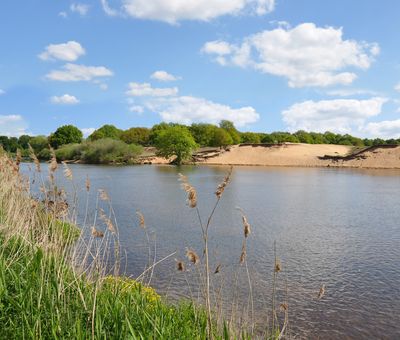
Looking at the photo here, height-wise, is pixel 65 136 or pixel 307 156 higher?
pixel 65 136

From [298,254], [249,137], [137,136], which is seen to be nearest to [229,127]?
[249,137]

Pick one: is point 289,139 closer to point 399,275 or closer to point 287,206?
point 287,206

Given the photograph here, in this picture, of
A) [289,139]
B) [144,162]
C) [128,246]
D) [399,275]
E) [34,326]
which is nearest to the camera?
[34,326]

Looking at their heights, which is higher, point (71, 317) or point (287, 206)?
point (71, 317)

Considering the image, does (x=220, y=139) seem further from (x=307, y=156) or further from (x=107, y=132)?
(x=107, y=132)

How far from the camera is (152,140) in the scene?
406 ft

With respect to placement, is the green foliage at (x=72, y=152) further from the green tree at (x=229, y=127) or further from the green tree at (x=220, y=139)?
the green tree at (x=229, y=127)

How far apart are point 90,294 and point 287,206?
68.3 feet

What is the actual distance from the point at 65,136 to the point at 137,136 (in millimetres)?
21541

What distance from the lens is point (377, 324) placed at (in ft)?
26.8

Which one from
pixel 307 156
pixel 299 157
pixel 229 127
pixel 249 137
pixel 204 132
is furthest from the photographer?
pixel 249 137

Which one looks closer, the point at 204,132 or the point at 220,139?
the point at 220,139

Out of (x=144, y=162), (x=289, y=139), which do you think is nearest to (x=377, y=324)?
(x=144, y=162)

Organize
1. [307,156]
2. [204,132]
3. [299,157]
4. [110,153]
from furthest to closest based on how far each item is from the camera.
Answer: [204,132]
[110,153]
[299,157]
[307,156]
